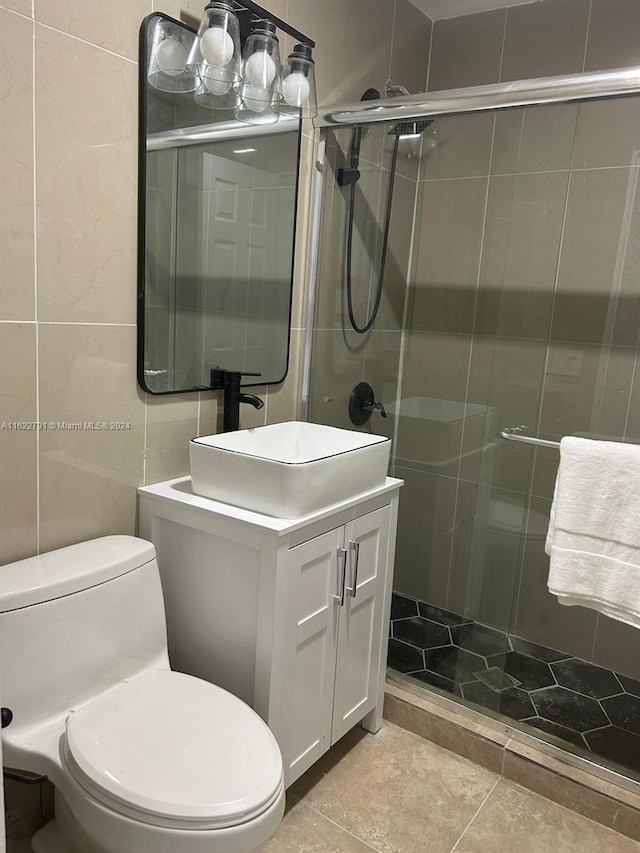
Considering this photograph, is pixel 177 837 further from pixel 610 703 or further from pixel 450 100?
pixel 450 100

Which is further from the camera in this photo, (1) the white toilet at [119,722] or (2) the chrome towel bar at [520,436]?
(2) the chrome towel bar at [520,436]

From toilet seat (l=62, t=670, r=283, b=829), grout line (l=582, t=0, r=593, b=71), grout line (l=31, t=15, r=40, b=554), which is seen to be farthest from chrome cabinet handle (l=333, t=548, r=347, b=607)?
grout line (l=582, t=0, r=593, b=71)

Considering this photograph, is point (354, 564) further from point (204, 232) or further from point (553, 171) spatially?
point (553, 171)

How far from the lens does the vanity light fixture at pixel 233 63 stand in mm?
1614

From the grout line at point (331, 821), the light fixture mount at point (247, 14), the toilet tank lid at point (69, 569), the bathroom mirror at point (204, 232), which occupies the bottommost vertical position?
the grout line at point (331, 821)

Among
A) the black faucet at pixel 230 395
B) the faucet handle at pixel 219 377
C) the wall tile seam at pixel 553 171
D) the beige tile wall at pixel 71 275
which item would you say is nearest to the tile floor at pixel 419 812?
the beige tile wall at pixel 71 275

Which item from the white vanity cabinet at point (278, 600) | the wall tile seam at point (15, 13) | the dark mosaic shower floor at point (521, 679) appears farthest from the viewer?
the dark mosaic shower floor at point (521, 679)

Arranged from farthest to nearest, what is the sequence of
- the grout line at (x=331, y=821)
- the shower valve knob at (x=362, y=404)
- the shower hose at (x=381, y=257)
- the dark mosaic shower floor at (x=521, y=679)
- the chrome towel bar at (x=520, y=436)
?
the shower valve knob at (x=362, y=404), the shower hose at (x=381, y=257), the chrome towel bar at (x=520, y=436), the dark mosaic shower floor at (x=521, y=679), the grout line at (x=331, y=821)

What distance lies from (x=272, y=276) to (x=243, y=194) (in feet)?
0.92

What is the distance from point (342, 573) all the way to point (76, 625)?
0.70 meters

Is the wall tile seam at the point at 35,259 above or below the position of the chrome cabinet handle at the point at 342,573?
above

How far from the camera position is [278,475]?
159 centimetres

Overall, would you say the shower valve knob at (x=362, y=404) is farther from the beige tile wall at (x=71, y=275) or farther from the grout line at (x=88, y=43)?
the grout line at (x=88, y=43)

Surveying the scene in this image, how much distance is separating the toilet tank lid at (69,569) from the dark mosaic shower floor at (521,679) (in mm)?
1146
